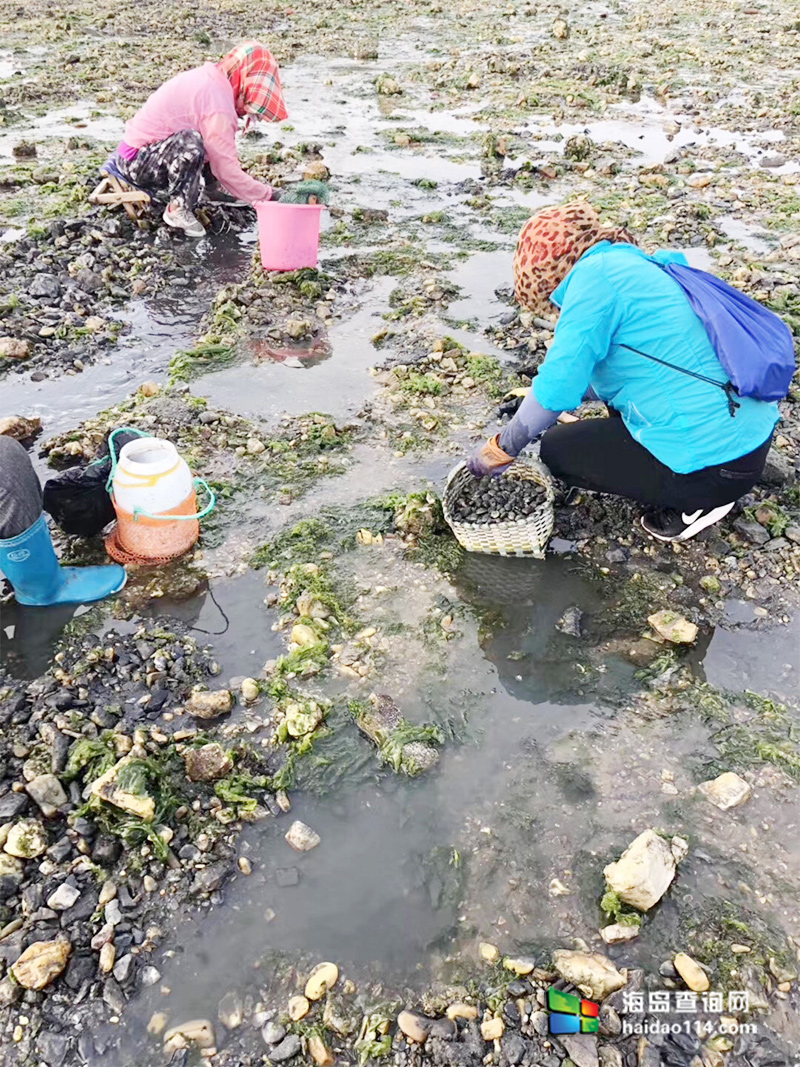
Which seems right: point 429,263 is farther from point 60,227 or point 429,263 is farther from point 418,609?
point 418,609

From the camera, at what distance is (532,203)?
8484 millimetres

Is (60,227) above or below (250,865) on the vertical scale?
above

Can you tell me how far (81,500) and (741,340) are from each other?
3168 millimetres

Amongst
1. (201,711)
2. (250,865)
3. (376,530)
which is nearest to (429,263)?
(376,530)

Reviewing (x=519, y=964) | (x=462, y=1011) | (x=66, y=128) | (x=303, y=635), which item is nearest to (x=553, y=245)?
(x=303, y=635)

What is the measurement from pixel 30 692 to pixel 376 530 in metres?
1.86

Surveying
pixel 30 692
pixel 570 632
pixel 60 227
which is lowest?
pixel 570 632

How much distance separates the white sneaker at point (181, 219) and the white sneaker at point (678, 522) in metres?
5.44

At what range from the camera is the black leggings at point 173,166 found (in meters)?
7.04

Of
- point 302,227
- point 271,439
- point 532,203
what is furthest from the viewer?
point 532,203

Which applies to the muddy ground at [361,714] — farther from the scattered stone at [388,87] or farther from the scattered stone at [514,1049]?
the scattered stone at [388,87]

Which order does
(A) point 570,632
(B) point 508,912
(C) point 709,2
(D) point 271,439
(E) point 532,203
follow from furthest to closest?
(C) point 709,2, (E) point 532,203, (D) point 271,439, (A) point 570,632, (B) point 508,912

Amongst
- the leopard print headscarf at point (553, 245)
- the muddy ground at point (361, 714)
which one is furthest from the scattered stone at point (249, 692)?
the leopard print headscarf at point (553, 245)

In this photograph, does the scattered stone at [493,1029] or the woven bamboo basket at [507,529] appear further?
the woven bamboo basket at [507,529]
